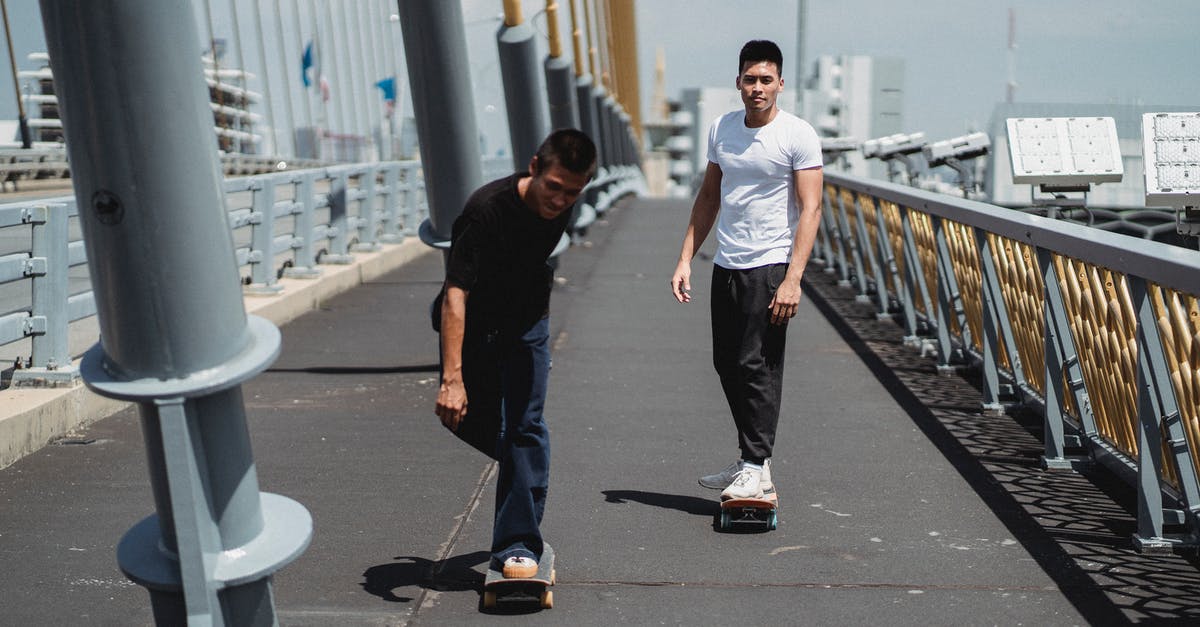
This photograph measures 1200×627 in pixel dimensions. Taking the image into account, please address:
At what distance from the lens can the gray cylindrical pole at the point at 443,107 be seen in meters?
8.84

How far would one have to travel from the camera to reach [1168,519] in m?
5.12

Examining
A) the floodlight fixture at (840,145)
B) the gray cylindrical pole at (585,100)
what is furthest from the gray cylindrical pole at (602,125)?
the floodlight fixture at (840,145)

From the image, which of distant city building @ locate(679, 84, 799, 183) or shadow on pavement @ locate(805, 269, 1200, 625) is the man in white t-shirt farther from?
distant city building @ locate(679, 84, 799, 183)

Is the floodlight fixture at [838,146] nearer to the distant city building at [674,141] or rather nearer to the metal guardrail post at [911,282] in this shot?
the metal guardrail post at [911,282]

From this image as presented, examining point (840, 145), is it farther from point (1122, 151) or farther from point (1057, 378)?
point (1057, 378)

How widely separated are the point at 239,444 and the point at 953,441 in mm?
4814

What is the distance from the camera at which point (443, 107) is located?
897cm

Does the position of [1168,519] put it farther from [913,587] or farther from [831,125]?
[831,125]

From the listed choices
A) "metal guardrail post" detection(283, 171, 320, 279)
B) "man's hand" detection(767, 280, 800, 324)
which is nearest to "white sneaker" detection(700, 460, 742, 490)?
"man's hand" detection(767, 280, 800, 324)

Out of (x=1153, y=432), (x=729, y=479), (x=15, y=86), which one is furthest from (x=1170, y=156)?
(x=15, y=86)

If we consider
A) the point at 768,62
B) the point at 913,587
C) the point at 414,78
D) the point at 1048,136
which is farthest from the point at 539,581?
the point at 1048,136

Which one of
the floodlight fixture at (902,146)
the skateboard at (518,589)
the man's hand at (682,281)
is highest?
the man's hand at (682,281)

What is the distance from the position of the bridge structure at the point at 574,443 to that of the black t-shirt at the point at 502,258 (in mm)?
873

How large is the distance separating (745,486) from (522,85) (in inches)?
393
